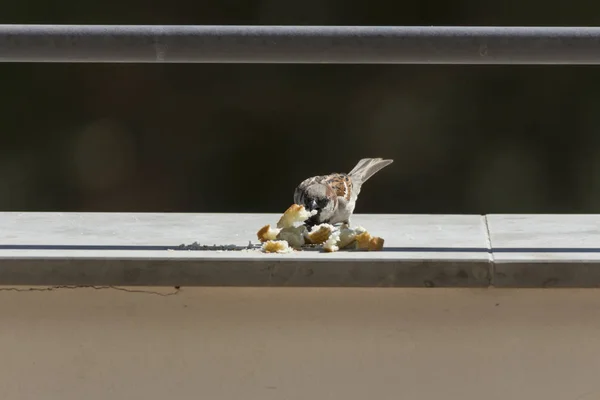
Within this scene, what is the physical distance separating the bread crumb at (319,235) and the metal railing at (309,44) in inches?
20.0

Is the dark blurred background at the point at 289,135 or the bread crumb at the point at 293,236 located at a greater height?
the dark blurred background at the point at 289,135

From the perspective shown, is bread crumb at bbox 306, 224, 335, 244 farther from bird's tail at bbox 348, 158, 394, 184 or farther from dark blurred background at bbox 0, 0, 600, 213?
dark blurred background at bbox 0, 0, 600, 213

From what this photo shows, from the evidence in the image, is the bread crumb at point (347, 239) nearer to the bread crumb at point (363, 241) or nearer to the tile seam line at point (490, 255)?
the bread crumb at point (363, 241)

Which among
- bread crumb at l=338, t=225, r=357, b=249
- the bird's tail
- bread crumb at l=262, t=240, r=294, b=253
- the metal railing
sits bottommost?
bread crumb at l=262, t=240, r=294, b=253

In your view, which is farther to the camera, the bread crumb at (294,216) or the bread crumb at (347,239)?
the bread crumb at (294,216)

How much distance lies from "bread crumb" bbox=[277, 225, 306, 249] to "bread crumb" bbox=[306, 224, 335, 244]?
2 centimetres

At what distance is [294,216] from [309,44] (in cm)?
67

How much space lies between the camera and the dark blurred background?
23.3 feet

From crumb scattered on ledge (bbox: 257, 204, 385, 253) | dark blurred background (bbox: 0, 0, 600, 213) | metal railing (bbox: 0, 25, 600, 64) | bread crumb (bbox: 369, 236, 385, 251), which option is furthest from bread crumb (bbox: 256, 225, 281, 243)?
dark blurred background (bbox: 0, 0, 600, 213)

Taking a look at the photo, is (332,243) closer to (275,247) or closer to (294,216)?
(275,247)

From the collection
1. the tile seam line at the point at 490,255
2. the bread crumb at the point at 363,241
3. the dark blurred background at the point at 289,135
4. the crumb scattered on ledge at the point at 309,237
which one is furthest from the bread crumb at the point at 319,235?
the dark blurred background at the point at 289,135

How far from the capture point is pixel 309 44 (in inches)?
118

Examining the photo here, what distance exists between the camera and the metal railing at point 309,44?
2994 mm

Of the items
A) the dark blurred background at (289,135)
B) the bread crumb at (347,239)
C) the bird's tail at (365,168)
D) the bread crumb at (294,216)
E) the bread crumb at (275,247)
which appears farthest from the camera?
the dark blurred background at (289,135)
